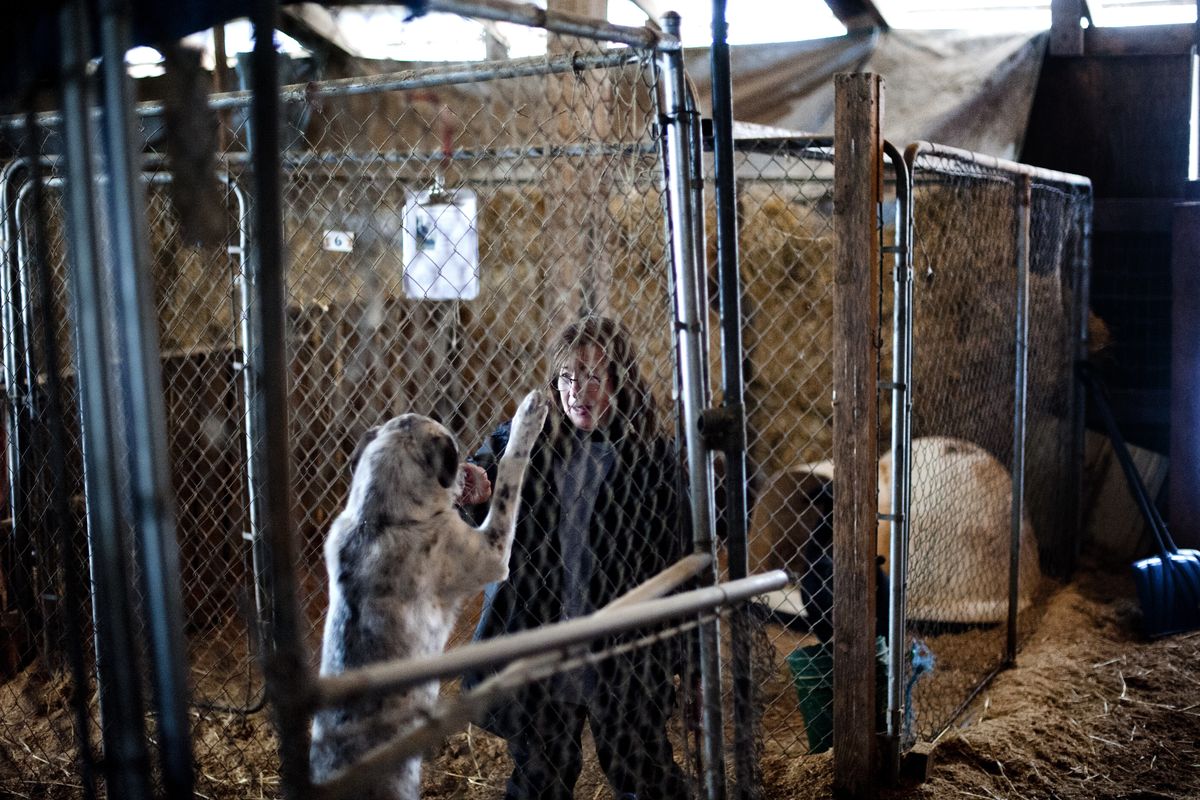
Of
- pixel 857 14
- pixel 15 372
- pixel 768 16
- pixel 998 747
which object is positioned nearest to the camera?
pixel 998 747

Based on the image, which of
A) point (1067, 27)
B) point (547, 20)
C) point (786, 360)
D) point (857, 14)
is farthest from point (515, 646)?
point (1067, 27)

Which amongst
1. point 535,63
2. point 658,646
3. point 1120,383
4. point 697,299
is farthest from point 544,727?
point 1120,383

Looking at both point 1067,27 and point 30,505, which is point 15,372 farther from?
point 1067,27

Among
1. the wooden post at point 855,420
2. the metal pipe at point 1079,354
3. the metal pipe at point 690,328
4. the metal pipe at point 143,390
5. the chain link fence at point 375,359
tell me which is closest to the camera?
the metal pipe at point 143,390

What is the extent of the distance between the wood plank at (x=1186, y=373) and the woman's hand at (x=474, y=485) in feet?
15.1

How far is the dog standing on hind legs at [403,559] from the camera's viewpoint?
8.39 ft

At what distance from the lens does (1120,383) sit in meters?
6.55

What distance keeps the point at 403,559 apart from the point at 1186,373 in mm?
4998

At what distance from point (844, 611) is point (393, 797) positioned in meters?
1.59

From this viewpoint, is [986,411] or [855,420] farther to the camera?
[986,411]

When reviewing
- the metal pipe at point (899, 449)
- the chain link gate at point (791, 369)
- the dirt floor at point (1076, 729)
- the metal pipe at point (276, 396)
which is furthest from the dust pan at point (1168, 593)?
the metal pipe at point (276, 396)

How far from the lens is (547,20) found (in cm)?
193

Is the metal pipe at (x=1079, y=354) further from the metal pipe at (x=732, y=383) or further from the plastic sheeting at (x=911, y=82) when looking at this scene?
the metal pipe at (x=732, y=383)

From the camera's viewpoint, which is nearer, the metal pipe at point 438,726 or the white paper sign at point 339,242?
the metal pipe at point 438,726
